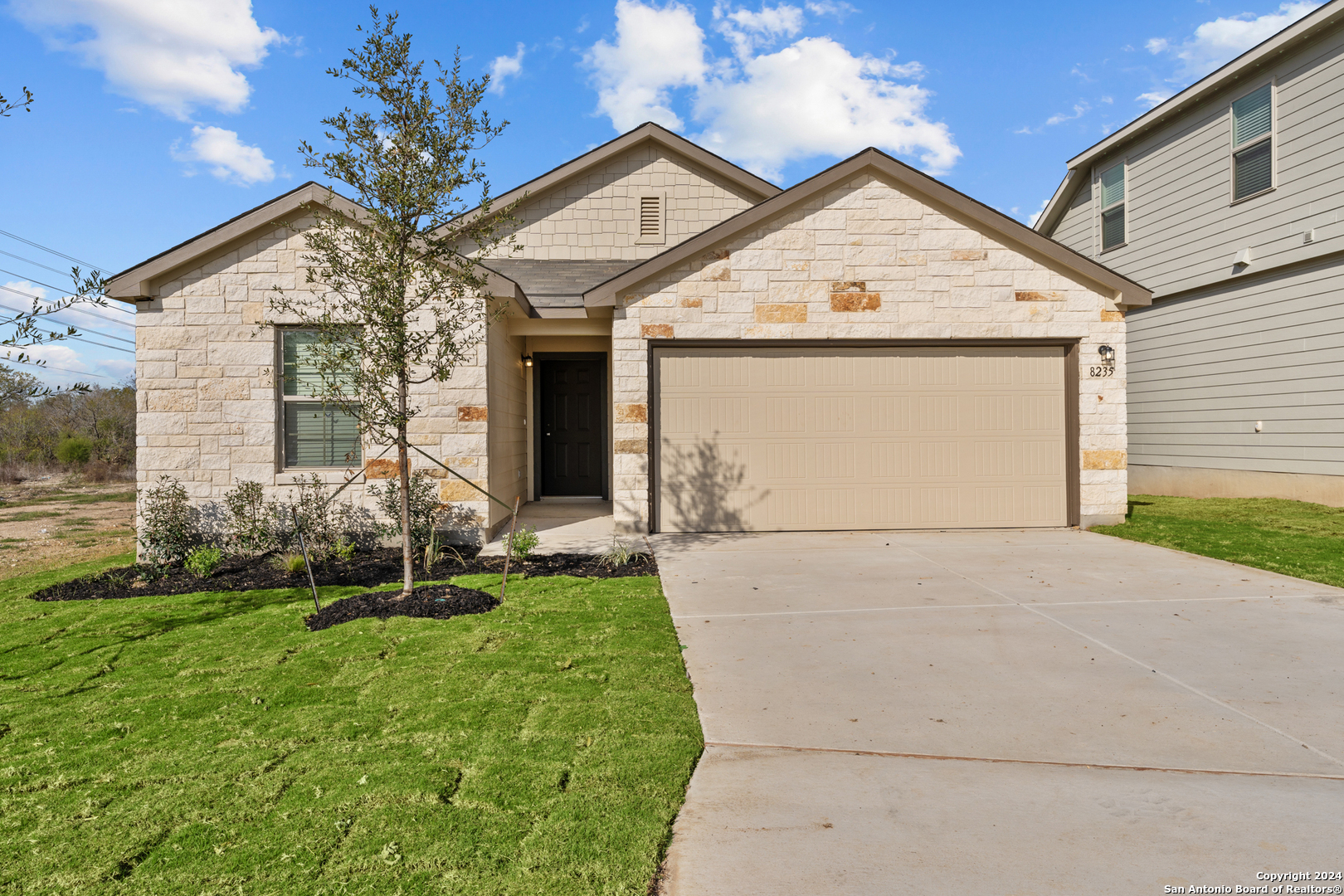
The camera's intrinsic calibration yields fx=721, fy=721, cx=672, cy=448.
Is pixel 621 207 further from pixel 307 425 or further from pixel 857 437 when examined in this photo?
pixel 307 425

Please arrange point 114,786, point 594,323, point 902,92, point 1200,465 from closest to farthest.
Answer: point 114,786 → point 594,323 → point 1200,465 → point 902,92

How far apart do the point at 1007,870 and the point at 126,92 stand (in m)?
23.3

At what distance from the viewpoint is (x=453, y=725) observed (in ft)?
10.9

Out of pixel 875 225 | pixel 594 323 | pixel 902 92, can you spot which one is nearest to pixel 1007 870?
pixel 875 225

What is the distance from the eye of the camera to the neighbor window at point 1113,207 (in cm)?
1439

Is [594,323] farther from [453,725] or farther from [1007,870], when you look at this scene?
[1007,870]

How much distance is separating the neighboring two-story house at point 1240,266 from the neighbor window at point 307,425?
43.3 ft

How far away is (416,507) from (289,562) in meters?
1.31

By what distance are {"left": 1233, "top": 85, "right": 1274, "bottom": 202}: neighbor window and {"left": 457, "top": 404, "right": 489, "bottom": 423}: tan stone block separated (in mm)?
12334

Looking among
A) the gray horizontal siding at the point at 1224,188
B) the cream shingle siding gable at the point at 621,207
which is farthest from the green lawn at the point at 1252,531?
the cream shingle siding gable at the point at 621,207

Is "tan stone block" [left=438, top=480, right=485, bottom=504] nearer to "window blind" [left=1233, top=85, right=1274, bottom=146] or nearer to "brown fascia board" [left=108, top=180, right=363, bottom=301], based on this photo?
"brown fascia board" [left=108, top=180, right=363, bottom=301]

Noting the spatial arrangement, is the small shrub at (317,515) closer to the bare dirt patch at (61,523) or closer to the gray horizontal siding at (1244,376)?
the bare dirt patch at (61,523)

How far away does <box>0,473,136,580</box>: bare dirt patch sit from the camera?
27.6 ft

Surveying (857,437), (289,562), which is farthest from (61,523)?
(857,437)
